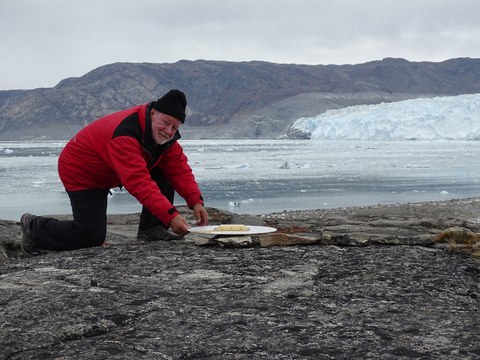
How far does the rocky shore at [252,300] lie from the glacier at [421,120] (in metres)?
43.7

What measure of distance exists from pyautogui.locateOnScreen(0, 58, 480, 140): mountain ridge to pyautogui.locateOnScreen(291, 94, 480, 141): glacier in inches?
1947

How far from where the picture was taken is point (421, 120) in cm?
4659

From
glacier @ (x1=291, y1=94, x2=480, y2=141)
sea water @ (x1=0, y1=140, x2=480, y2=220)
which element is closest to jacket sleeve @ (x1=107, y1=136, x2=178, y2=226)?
sea water @ (x1=0, y1=140, x2=480, y2=220)

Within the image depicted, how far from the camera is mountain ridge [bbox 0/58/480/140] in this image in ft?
398

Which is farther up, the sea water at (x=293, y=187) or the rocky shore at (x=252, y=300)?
the rocky shore at (x=252, y=300)

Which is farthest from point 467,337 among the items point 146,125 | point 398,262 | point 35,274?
point 146,125

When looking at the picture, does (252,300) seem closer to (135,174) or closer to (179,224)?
(179,224)

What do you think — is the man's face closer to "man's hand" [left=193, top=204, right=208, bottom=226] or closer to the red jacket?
the red jacket

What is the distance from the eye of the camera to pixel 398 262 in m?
2.66

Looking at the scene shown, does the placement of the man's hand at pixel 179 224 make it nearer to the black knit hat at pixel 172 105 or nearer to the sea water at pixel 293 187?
the black knit hat at pixel 172 105

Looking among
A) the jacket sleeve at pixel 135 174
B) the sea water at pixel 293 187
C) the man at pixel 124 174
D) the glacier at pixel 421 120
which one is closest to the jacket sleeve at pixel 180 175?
the man at pixel 124 174

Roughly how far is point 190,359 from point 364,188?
51.7 feet

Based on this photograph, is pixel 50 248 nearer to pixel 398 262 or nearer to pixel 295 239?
pixel 295 239

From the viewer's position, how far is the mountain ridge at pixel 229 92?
12119 centimetres
